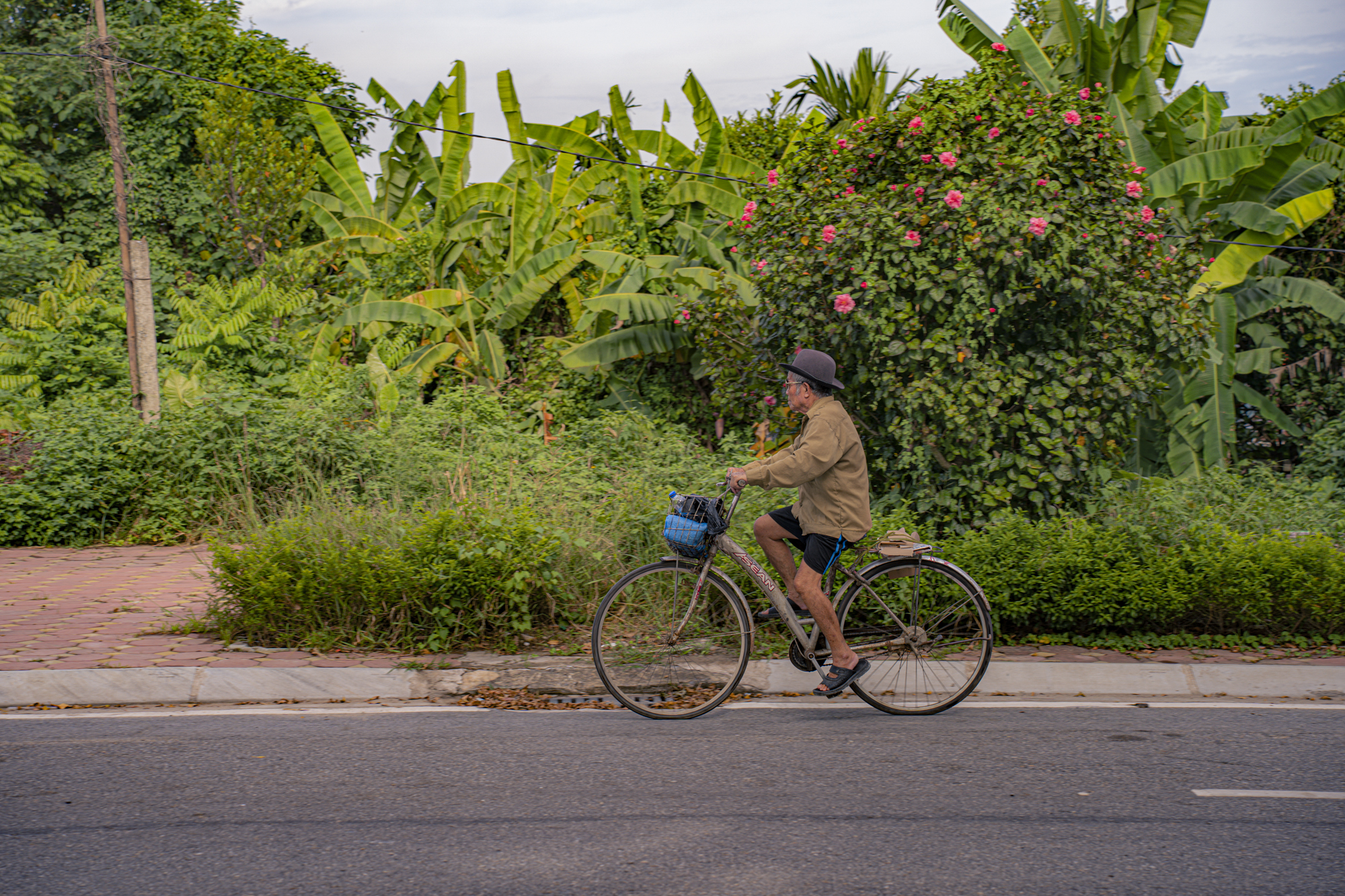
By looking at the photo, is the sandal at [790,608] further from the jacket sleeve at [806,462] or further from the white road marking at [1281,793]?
the white road marking at [1281,793]

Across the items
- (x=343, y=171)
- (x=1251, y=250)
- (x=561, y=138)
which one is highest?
(x=343, y=171)

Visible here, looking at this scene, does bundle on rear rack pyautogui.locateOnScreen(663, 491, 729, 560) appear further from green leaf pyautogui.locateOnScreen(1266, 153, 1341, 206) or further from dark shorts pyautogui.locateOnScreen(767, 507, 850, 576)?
green leaf pyautogui.locateOnScreen(1266, 153, 1341, 206)

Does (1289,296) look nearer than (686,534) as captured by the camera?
No

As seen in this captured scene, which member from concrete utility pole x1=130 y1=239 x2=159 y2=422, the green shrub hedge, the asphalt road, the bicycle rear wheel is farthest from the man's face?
concrete utility pole x1=130 y1=239 x2=159 y2=422

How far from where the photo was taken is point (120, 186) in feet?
40.9

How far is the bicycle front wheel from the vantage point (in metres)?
5.25

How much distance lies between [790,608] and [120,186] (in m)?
11.5

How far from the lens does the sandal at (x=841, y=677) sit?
5168 millimetres

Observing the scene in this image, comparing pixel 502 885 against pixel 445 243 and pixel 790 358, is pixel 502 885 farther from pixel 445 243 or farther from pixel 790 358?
pixel 445 243

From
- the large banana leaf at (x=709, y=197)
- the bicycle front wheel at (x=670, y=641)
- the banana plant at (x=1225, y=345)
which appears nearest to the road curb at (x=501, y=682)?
the bicycle front wheel at (x=670, y=641)

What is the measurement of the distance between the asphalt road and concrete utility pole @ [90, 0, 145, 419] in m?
7.61

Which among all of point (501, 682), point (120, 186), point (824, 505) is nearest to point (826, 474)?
point (824, 505)

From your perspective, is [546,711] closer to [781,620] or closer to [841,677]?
[781,620]

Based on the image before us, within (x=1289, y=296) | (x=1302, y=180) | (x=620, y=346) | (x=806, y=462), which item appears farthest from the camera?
(x=620, y=346)
